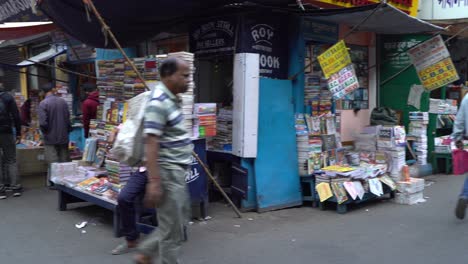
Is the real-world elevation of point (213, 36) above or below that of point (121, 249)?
above

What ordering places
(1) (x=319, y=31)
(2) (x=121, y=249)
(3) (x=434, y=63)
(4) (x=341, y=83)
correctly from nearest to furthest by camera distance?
(2) (x=121, y=249)
(4) (x=341, y=83)
(3) (x=434, y=63)
(1) (x=319, y=31)

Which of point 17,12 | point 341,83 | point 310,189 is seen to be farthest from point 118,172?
point 17,12

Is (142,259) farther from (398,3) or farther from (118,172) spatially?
(398,3)

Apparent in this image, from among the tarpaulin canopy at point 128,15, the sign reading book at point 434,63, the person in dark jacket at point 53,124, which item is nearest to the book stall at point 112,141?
the tarpaulin canopy at point 128,15

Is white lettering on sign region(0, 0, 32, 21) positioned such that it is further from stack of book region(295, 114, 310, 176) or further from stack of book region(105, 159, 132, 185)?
stack of book region(295, 114, 310, 176)

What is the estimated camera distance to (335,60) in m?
6.41

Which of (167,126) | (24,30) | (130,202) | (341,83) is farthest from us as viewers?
(24,30)

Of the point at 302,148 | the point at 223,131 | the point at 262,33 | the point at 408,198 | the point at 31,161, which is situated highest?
the point at 262,33

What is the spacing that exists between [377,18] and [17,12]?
5.38 metres

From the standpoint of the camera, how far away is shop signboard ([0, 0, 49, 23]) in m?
7.02

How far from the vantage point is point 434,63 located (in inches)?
283

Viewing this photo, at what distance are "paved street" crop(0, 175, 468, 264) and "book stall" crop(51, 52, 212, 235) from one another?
41 centimetres

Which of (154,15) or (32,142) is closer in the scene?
(154,15)

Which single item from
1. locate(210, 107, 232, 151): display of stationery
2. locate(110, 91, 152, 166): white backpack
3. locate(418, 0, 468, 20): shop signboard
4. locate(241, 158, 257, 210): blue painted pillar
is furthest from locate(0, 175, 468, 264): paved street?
locate(418, 0, 468, 20): shop signboard
